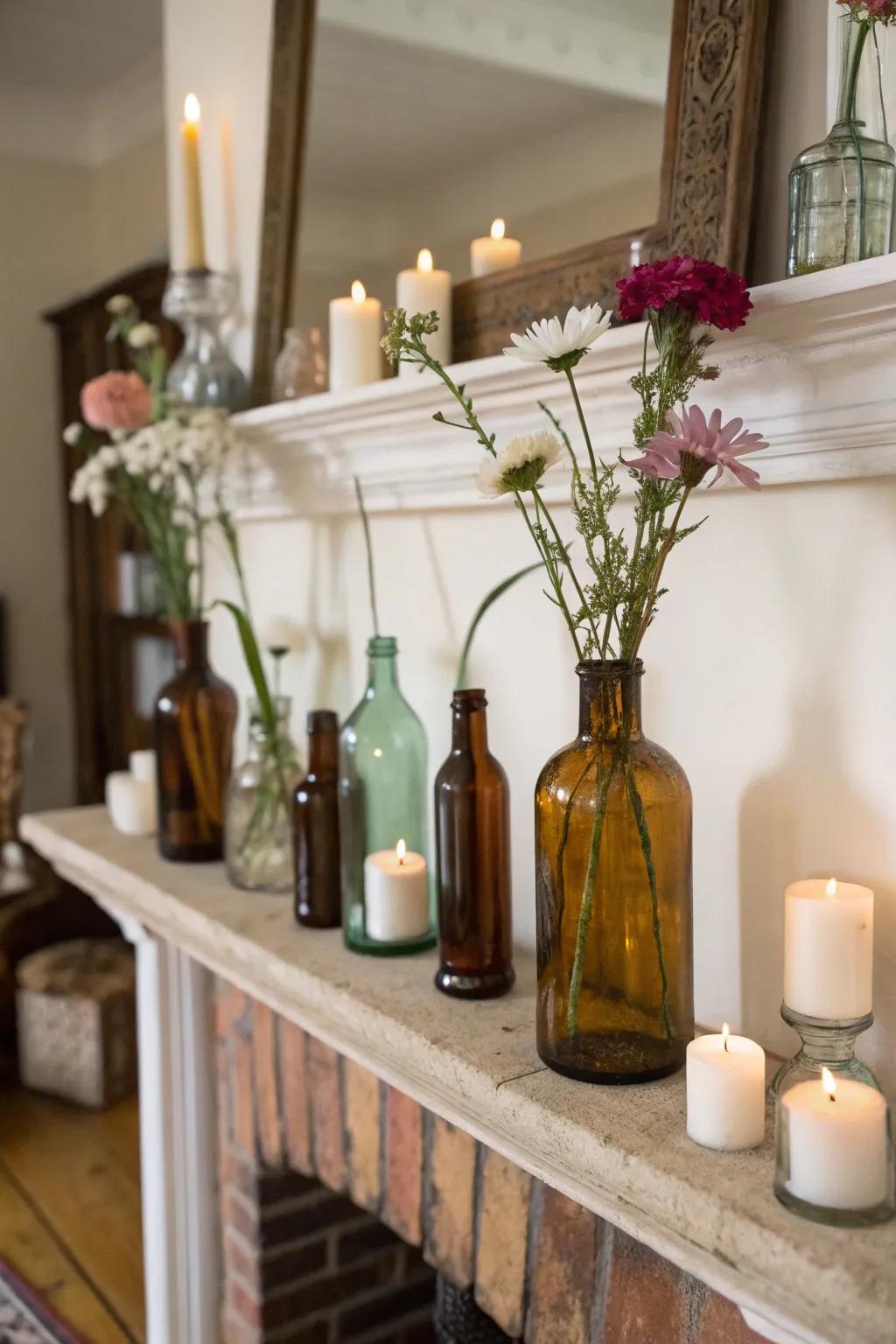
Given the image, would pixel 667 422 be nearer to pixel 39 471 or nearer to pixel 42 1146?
pixel 42 1146

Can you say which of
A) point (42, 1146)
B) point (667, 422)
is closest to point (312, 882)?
point (667, 422)

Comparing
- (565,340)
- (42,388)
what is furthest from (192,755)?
(42,388)

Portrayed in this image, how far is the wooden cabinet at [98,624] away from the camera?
3.04 metres

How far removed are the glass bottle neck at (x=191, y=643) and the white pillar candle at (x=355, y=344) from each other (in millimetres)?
409

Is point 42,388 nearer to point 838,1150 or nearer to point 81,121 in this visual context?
point 81,121

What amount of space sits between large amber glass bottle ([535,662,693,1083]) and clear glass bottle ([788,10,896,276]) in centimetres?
33

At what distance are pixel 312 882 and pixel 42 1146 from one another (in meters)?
1.55

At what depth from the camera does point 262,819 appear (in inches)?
55.0

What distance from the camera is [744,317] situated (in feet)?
2.51

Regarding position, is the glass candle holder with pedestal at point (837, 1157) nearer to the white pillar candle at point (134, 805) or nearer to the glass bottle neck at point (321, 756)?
the glass bottle neck at point (321, 756)

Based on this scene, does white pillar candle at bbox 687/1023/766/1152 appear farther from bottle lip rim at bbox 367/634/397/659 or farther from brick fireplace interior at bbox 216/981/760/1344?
bottle lip rim at bbox 367/634/397/659

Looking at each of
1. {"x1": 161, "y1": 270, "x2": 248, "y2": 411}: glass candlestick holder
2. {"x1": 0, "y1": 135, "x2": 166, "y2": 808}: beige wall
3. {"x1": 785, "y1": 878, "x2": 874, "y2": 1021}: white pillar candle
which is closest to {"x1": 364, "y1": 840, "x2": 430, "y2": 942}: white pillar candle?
{"x1": 785, "y1": 878, "x2": 874, "y2": 1021}: white pillar candle

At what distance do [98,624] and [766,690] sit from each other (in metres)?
2.59

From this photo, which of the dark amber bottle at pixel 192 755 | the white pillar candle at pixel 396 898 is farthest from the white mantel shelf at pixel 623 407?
the white pillar candle at pixel 396 898
